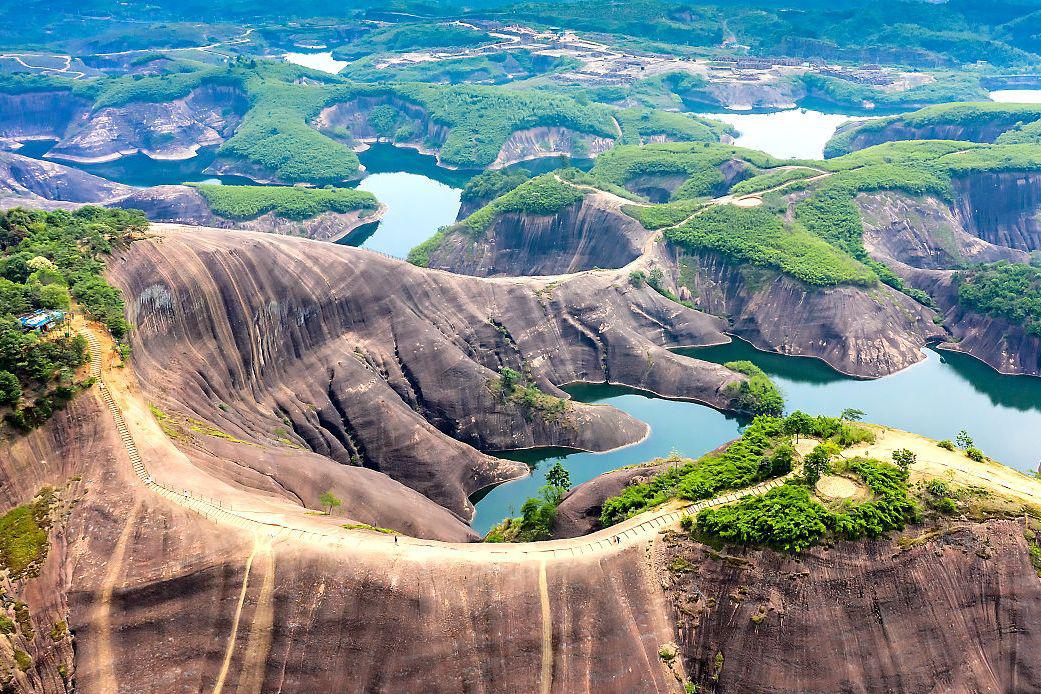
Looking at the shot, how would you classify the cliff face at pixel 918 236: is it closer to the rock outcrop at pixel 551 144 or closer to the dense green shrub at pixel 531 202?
the dense green shrub at pixel 531 202

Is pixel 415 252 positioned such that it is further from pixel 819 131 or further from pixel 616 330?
pixel 819 131

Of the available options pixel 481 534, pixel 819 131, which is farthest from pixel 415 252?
pixel 819 131

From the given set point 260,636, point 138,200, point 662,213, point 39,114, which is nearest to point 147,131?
point 39,114

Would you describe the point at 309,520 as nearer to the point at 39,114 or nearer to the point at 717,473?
the point at 717,473

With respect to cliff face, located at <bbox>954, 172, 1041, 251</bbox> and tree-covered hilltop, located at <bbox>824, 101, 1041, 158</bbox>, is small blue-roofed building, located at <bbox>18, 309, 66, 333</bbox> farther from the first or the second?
tree-covered hilltop, located at <bbox>824, 101, 1041, 158</bbox>

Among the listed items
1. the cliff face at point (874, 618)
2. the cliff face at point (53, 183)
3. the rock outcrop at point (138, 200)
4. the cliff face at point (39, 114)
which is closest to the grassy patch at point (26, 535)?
the cliff face at point (874, 618)
